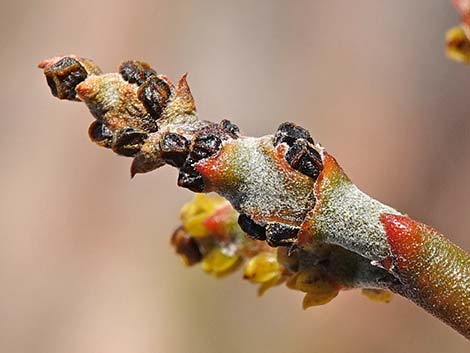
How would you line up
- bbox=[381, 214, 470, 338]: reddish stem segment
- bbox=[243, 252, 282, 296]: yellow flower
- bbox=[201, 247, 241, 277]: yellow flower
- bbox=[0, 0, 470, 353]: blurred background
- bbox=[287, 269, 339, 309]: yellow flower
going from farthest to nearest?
bbox=[0, 0, 470, 353]: blurred background, bbox=[201, 247, 241, 277]: yellow flower, bbox=[243, 252, 282, 296]: yellow flower, bbox=[287, 269, 339, 309]: yellow flower, bbox=[381, 214, 470, 338]: reddish stem segment

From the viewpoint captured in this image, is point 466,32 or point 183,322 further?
point 183,322

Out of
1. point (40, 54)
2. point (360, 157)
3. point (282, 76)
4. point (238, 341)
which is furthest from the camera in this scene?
point (40, 54)

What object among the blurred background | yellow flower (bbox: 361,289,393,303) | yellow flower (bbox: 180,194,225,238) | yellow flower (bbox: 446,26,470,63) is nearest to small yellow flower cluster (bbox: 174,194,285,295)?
yellow flower (bbox: 180,194,225,238)

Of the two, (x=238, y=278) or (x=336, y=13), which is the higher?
(x=336, y=13)

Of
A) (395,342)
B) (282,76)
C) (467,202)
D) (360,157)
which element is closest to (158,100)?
(395,342)

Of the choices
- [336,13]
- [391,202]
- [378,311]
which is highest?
[336,13]

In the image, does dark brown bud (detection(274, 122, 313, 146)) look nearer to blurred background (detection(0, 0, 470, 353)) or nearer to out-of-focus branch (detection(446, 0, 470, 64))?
out-of-focus branch (detection(446, 0, 470, 64))

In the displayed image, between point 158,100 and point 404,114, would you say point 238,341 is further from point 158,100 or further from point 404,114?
point 158,100
